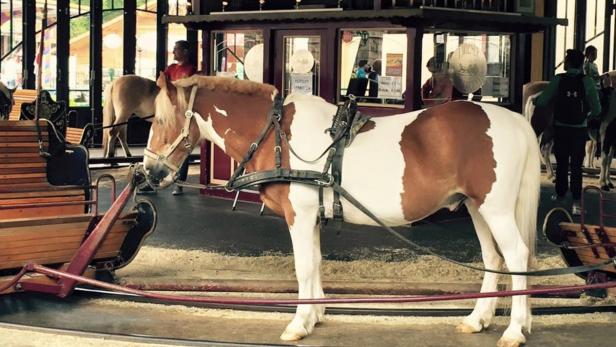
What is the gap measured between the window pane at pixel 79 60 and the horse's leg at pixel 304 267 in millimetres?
12339

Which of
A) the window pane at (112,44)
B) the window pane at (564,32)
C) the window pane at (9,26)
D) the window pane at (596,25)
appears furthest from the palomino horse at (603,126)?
the window pane at (9,26)

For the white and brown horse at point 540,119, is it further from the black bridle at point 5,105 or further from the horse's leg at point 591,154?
the black bridle at point 5,105

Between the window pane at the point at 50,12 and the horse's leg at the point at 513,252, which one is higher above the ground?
the window pane at the point at 50,12

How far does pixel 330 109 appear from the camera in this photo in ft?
19.5

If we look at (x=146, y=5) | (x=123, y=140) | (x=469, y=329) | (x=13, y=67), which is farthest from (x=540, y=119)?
(x=13, y=67)

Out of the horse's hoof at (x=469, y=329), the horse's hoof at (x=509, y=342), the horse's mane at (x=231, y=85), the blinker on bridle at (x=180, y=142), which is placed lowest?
the horse's hoof at (x=469, y=329)

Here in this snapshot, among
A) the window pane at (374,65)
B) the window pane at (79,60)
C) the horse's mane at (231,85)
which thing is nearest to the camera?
the horse's mane at (231,85)

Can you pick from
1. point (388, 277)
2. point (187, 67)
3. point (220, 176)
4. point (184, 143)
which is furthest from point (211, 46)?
point (184, 143)

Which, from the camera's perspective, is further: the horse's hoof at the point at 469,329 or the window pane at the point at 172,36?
the window pane at the point at 172,36

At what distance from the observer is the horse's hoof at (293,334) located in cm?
575

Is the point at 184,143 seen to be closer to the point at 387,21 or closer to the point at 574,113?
the point at 387,21

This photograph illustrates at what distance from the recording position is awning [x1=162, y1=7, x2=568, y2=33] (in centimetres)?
→ 988

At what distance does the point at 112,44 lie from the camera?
1755cm

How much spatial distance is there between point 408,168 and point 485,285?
3.16ft
